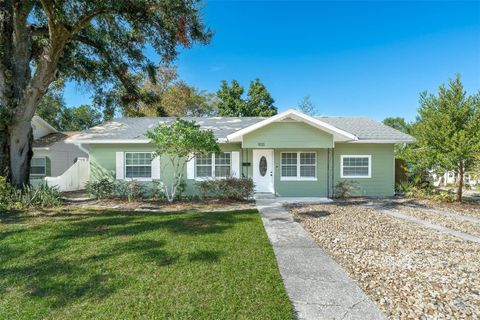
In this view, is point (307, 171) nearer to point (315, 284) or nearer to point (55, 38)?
point (315, 284)

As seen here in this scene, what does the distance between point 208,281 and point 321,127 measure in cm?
913

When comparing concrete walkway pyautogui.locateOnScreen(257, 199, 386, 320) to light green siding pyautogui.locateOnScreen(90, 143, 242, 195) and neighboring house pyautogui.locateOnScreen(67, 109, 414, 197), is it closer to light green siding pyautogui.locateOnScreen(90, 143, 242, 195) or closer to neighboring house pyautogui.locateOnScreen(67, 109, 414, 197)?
neighboring house pyautogui.locateOnScreen(67, 109, 414, 197)

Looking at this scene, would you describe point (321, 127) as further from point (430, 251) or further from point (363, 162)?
point (430, 251)

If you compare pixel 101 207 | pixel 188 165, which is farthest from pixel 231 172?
pixel 101 207

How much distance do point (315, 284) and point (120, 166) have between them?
1095 cm

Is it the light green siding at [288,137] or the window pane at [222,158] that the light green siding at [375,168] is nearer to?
the light green siding at [288,137]

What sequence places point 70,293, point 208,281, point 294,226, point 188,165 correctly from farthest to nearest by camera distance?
point 188,165 → point 294,226 → point 208,281 → point 70,293

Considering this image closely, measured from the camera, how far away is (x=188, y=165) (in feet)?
39.1

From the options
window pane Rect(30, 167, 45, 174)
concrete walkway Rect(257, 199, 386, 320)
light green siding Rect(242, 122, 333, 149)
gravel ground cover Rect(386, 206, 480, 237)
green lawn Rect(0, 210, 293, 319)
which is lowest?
gravel ground cover Rect(386, 206, 480, 237)

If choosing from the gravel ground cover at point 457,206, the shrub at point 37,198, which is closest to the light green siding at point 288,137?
the gravel ground cover at point 457,206

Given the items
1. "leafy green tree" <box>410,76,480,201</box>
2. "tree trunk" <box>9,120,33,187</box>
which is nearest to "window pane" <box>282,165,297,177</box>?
"leafy green tree" <box>410,76,480,201</box>

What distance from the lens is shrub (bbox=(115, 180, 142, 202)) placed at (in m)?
11.1

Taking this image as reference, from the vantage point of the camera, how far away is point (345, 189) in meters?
A: 12.1

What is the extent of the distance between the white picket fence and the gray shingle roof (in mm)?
3166
